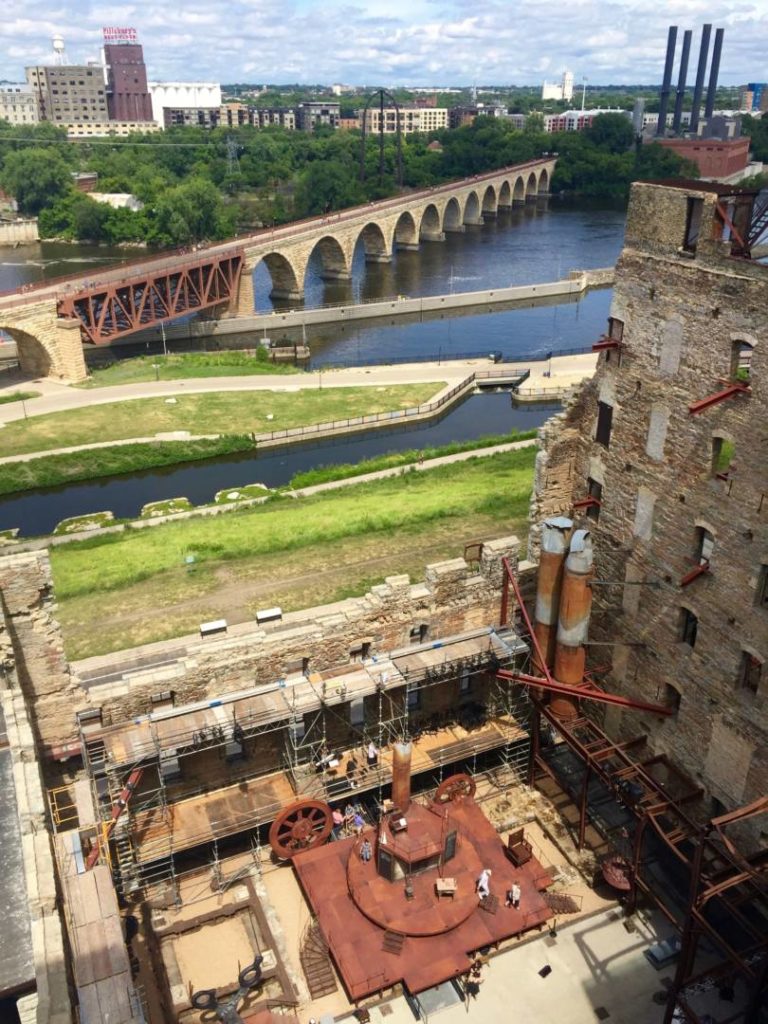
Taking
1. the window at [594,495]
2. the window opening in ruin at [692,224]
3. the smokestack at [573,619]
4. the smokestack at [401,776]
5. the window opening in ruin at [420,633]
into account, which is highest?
the window opening in ruin at [692,224]

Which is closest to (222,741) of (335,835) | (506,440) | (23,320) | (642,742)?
(335,835)

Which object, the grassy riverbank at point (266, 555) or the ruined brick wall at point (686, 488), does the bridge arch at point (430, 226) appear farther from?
the ruined brick wall at point (686, 488)

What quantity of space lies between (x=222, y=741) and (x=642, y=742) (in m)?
12.5

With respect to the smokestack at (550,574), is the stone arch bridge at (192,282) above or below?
below

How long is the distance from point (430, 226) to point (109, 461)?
11165 centimetres

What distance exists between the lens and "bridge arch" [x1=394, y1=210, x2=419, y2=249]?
14700cm

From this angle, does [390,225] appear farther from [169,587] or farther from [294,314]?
[169,587]

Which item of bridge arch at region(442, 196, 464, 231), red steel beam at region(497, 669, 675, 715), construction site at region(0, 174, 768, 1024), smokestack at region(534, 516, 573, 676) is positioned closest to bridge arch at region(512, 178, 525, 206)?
bridge arch at region(442, 196, 464, 231)

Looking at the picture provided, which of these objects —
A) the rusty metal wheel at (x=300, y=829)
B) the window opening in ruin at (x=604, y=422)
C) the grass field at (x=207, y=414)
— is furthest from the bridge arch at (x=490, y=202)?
the rusty metal wheel at (x=300, y=829)

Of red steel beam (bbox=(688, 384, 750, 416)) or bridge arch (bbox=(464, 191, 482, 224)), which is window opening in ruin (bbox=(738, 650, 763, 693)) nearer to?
red steel beam (bbox=(688, 384, 750, 416))

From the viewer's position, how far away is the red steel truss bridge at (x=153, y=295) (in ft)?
273

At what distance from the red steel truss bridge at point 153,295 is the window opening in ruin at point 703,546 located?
68.6 m

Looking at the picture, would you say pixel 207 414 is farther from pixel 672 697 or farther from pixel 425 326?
pixel 672 697

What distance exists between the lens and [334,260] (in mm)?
126750
